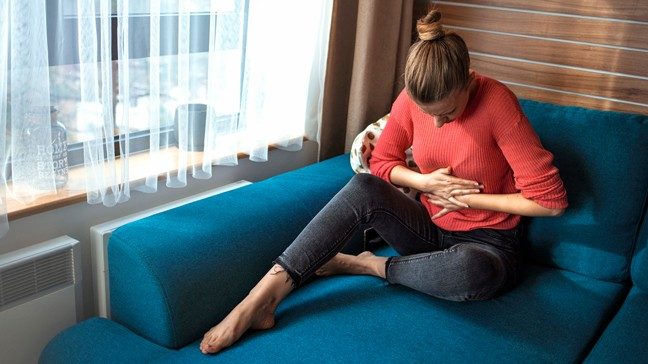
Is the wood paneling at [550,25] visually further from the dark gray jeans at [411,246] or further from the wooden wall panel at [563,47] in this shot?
the dark gray jeans at [411,246]

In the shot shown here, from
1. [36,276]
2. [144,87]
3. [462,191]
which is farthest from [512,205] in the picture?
[36,276]

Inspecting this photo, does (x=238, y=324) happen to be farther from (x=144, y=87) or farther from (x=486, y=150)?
(x=486, y=150)

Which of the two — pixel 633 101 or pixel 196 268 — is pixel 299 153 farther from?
pixel 633 101

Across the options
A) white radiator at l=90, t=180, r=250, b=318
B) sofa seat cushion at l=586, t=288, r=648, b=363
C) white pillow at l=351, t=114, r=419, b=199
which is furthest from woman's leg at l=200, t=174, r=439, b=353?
sofa seat cushion at l=586, t=288, r=648, b=363

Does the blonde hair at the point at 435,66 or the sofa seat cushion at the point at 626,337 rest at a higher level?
the blonde hair at the point at 435,66

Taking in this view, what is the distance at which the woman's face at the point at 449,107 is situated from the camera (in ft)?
6.05

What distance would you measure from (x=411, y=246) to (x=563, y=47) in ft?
3.06

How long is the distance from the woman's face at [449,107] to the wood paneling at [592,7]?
0.70 m

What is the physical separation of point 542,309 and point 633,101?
85 cm

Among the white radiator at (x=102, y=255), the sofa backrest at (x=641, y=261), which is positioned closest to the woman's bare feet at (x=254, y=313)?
Answer: the white radiator at (x=102, y=255)

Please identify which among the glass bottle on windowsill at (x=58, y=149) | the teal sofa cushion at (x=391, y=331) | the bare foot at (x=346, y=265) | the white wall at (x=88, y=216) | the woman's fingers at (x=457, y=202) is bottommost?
the teal sofa cushion at (x=391, y=331)

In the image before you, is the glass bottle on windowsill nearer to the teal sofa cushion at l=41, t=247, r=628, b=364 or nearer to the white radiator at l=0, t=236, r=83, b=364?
the white radiator at l=0, t=236, r=83, b=364

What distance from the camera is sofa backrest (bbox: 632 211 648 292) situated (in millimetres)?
2070

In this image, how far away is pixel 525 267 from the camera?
2.21m
